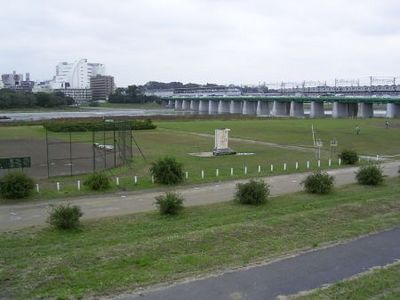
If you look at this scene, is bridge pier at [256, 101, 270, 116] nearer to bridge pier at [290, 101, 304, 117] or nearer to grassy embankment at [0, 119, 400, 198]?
bridge pier at [290, 101, 304, 117]

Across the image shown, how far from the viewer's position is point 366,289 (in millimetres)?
9938

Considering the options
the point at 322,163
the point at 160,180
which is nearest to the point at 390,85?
the point at 322,163

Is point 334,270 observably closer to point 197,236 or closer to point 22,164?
point 197,236

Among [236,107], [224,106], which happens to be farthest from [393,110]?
[224,106]

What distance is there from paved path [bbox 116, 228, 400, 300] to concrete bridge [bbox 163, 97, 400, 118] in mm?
97069

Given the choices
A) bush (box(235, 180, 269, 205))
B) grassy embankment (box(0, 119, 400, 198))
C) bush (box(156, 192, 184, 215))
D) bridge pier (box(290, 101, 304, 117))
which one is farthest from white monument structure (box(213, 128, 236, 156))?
bridge pier (box(290, 101, 304, 117))

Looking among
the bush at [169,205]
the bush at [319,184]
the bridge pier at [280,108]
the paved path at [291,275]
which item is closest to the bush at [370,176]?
the bush at [319,184]

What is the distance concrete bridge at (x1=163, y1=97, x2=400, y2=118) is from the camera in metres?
109

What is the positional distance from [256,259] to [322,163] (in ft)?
74.3

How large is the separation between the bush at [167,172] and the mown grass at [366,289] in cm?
1467

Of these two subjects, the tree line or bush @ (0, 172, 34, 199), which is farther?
the tree line

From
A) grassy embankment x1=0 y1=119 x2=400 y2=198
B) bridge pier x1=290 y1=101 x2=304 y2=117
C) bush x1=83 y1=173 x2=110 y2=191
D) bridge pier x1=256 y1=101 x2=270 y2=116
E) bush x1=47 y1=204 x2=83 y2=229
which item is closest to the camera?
bush x1=47 y1=204 x2=83 y2=229

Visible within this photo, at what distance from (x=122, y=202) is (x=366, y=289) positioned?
12.3 meters

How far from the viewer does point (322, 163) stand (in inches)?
1325
